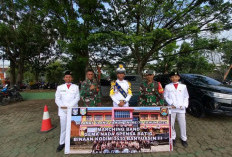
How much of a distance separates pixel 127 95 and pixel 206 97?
2.78 meters

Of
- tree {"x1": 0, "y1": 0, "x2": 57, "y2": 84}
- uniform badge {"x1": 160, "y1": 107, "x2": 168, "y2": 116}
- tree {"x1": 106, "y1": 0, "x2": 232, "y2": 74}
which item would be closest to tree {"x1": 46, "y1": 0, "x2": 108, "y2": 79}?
tree {"x1": 106, "y1": 0, "x2": 232, "y2": 74}

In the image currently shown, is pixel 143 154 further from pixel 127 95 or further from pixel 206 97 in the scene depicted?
pixel 206 97

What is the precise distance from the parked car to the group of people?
1699mm

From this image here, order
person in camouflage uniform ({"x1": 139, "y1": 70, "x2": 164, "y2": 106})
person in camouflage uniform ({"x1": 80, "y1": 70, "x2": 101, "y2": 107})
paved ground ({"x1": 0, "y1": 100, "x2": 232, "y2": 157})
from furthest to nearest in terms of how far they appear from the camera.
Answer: person in camouflage uniform ({"x1": 80, "y1": 70, "x2": 101, "y2": 107}) → person in camouflage uniform ({"x1": 139, "y1": 70, "x2": 164, "y2": 106}) → paved ground ({"x1": 0, "y1": 100, "x2": 232, "y2": 157})

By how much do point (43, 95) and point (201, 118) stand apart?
9367 mm

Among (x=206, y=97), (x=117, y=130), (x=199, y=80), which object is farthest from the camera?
(x=199, y=80)

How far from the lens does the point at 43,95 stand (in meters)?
8.15

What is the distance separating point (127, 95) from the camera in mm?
2557

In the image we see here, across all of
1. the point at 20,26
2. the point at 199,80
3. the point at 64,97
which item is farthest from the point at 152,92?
Answer: the point at 20,26

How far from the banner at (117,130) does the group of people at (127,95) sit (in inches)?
12.1

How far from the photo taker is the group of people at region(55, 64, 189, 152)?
2379 mm

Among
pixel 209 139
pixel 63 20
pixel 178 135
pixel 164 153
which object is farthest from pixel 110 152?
pixel 63 20

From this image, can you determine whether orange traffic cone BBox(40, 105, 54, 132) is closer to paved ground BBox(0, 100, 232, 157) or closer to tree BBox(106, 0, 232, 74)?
paved ground BBox(0, 100, 232, 157)

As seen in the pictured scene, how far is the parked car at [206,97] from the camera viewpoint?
10.8ft
